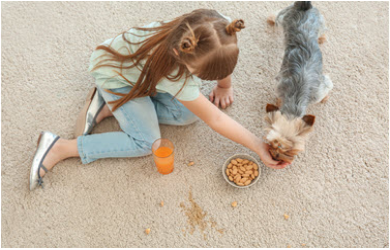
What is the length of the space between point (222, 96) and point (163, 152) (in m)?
0.43

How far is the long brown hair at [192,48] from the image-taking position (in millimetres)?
1050

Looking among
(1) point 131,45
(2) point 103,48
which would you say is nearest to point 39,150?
(2) point 103,48

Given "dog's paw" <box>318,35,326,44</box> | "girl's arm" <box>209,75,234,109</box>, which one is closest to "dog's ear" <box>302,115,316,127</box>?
"girl's arm" <box>209,75,234,109</box>

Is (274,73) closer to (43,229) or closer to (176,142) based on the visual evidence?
(176,142)

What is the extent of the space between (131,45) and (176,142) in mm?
540

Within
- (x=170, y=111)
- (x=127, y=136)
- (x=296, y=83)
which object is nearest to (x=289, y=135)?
(x=296, y=83)

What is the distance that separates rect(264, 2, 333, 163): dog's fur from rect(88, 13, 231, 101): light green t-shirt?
1.05 ft

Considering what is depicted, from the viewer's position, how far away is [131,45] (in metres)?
1.32

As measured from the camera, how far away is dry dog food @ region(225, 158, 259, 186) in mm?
1480

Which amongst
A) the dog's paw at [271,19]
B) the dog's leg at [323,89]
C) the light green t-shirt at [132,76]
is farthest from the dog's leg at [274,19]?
the light green t-shirt at [132,76]

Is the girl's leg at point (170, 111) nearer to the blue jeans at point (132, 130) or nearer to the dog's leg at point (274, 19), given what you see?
the blue jeans at point (132, 130)

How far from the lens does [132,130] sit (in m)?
1.54

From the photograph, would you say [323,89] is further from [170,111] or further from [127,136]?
[127,136]

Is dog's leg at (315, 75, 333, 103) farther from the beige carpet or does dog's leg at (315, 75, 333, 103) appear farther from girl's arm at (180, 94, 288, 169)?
girl's arm at (180, 94, 288, 169)
